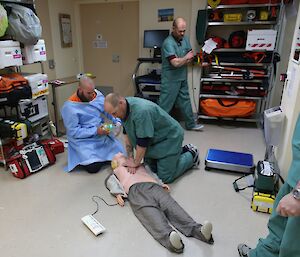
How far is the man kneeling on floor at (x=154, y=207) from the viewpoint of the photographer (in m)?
1.78

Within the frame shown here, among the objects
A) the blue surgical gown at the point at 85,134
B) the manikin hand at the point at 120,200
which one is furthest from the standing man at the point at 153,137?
the blue surgical gown at the point at 85,134

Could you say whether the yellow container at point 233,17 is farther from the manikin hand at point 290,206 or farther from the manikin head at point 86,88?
the manikin hand at point 290,206

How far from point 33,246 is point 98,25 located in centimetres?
401

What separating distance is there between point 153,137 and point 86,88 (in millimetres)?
875

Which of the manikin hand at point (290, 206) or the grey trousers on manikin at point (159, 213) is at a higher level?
the manikin hand at point (290, 206)

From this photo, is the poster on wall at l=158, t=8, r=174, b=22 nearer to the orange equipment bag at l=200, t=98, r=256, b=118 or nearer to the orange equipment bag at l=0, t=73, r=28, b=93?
the orange equipment bag at l=200, t=98, r=256, b=118

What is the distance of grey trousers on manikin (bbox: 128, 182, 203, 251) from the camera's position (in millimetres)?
1832

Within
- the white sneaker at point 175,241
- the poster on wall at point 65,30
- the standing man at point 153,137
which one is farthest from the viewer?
the poster on wall at point 65,30

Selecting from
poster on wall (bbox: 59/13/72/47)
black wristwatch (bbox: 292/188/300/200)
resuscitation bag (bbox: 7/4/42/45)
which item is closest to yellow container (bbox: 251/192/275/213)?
black wristwatch (bbox: 292/188/300/200)

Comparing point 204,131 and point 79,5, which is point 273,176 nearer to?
point 204,131

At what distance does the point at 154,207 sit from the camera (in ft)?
6.57

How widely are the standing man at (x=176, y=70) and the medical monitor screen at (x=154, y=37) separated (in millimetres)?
529

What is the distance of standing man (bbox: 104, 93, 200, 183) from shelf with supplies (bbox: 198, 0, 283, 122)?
1.51m

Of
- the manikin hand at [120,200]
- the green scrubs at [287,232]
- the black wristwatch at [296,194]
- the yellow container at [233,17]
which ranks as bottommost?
the manikin hand at [120,200]
